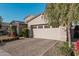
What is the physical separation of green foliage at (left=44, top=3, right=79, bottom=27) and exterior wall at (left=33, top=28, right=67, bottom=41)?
6.53ft

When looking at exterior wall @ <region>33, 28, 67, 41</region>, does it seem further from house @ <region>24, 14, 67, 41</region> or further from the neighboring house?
the neighboring house

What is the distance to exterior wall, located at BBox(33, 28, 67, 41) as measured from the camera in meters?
11.8

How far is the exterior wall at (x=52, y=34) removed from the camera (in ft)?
38.8

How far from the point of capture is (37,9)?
11133mm

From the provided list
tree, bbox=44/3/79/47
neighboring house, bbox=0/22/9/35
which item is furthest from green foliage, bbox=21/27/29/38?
tree, bbox=44/3/79/47

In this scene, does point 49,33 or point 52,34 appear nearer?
point 52,34

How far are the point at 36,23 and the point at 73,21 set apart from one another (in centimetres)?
470

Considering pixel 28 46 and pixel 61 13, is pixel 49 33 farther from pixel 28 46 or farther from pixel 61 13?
pixel 61 13

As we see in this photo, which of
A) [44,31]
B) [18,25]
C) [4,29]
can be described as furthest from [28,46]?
[44,31]

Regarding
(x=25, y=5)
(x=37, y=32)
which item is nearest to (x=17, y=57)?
(x=25, y=5)

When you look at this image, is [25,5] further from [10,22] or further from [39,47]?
[39,47]

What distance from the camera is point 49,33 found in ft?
40.1

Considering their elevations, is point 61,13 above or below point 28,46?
above

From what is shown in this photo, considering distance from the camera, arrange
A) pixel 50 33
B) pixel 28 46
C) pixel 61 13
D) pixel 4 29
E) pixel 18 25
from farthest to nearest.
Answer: pixel 50 33, pixel 18 25, pixel 4 29, pixel 28 46, pixel 61 13
